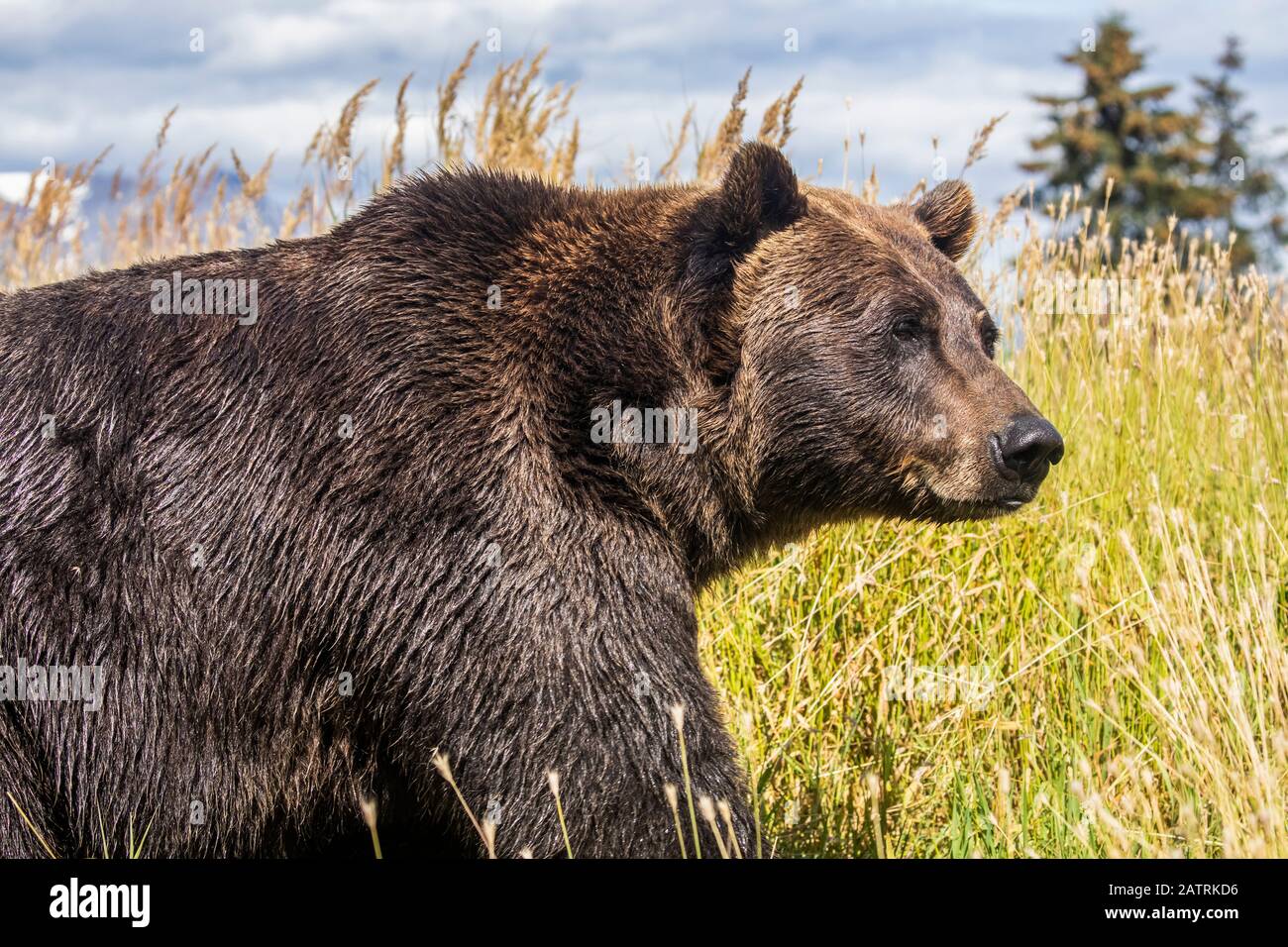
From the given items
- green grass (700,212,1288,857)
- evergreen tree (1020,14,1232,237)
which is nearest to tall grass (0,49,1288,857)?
green grass (700,212,1288,857)

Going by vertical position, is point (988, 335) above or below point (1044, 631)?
above

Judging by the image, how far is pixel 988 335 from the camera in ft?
14.6

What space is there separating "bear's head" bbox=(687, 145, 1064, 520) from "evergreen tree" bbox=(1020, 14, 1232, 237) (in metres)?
40.0

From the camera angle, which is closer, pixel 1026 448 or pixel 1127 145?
pixel 1026 448

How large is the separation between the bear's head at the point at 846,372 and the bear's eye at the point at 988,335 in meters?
0.12

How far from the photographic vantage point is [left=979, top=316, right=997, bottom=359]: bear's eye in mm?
4352

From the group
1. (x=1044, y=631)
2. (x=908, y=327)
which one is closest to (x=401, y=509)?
(x=908, y=327)

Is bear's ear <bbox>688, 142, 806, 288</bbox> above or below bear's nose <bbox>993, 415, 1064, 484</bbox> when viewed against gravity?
above

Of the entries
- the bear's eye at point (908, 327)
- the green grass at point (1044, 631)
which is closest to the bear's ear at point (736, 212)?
the bear's eye at point (908, 327)

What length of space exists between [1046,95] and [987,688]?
46192 millimetres

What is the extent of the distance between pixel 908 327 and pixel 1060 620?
1.83m

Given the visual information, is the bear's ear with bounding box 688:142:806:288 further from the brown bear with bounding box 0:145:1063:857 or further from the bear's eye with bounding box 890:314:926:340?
the bear's eye with bounding box 890:314:926:340

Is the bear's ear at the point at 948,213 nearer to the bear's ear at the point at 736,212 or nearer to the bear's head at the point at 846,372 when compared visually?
the bear's head at the point at 846,372

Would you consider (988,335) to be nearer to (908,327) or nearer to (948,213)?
(908,327)
